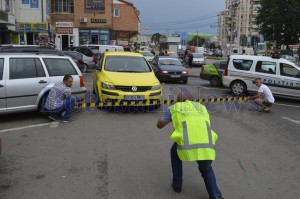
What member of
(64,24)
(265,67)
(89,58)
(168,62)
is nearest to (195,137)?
(265,67)

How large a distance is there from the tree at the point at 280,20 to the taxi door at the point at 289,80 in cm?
4670

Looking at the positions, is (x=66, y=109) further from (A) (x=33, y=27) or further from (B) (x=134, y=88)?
(A) (x=33, y=27)

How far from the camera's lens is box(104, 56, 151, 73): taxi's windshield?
1140 cm

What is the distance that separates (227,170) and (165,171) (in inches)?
38.5

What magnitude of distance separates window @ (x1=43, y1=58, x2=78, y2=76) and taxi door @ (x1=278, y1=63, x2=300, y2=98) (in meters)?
7.97

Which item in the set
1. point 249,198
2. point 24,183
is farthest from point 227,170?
point 24,183

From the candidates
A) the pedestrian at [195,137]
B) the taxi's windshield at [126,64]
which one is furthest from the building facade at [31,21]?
the pedestrian at [195,137]

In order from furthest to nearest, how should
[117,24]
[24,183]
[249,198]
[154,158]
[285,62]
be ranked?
1. [117,24]
2. [285,62]
3. [154,158]
4. [24,183]
5. [249,198]

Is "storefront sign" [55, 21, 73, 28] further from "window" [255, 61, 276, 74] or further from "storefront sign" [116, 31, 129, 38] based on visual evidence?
"window" [255, 61, 276, 74]

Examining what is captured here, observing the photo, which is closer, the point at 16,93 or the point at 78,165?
the point at 78,165

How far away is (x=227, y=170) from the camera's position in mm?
5953

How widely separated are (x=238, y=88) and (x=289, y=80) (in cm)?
210

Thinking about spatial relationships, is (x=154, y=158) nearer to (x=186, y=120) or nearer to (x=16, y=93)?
(x=186, y=120)

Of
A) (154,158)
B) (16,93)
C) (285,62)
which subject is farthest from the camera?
(285,62)
